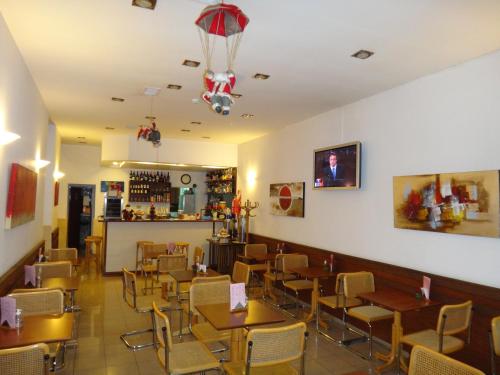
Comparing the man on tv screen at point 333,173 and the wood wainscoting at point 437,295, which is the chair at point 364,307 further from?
the man on tv screen at point 333,173

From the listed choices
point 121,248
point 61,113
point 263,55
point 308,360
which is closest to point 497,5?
point 263,55

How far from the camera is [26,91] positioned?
4.13 metres

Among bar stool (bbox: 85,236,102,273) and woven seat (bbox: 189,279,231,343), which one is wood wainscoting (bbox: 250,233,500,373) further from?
bar stool (bbox: 85,236,102,273)

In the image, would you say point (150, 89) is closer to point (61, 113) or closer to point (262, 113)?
point (262, 113)

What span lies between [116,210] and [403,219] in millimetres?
6813

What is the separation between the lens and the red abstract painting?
11.3 feet

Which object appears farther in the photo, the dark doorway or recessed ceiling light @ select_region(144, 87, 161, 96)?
the dark doorway

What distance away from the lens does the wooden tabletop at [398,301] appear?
11.3 ft

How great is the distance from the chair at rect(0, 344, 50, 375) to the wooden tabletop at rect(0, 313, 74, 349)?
0.36m

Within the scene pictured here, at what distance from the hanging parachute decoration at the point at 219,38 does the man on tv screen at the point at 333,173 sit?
223cm

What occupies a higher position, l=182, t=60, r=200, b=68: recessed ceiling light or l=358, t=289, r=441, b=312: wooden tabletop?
l=182, t=60, r=200, b=68: recessed ceiling light

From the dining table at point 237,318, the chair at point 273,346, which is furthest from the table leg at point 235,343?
the chair at point 273,346

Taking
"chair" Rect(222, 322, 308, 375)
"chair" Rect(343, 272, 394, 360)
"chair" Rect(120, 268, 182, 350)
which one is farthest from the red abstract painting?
"chair" Rect(343, 272, 394, 360)

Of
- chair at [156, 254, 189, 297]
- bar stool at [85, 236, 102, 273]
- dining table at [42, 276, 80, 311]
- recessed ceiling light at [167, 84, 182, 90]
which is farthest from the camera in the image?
bar stool at [85, 236, 102, 273]
